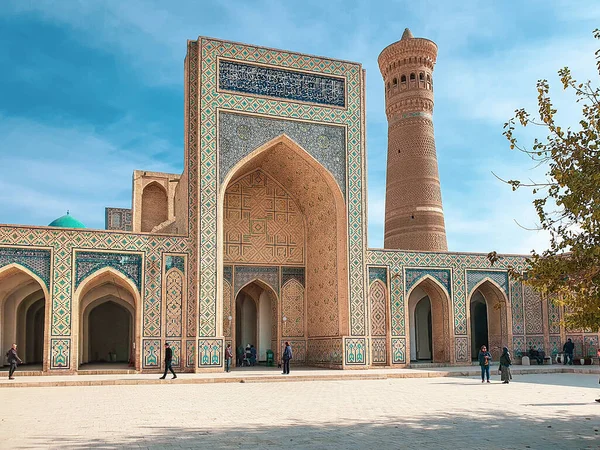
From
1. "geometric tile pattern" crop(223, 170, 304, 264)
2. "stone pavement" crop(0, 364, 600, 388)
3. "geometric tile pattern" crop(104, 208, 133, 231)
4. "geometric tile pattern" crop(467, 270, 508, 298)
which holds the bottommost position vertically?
"stone pavement" crop(0, 364, 600, 388)

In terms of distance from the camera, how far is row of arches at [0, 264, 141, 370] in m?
14.2

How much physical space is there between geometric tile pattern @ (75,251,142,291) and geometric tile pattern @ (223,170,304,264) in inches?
109

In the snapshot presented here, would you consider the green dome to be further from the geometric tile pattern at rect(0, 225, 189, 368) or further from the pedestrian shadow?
the pedestrian shadow

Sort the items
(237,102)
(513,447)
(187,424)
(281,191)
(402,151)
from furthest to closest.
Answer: (402,151) → (281,191) → (237,102) → (187,424) → (513,447)

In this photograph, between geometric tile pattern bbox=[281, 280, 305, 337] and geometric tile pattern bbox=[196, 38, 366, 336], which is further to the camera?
geometric tile pattern bbox=[281, 280, 305, 337]

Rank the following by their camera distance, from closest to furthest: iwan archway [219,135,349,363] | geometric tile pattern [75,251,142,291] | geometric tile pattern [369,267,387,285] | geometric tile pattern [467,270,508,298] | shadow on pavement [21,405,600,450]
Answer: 1. shadow on pavement [21,405,600,450]
2. geometric tile pattern [75,251,142,291]
3. iwan archway [219,135,349,363]
4. geometric tile pattern [369,267,387,285]
5. geometric tile pattern [467,270,508,298]

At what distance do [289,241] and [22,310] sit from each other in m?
7.42

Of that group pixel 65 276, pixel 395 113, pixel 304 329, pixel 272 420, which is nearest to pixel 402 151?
pixel 395 113

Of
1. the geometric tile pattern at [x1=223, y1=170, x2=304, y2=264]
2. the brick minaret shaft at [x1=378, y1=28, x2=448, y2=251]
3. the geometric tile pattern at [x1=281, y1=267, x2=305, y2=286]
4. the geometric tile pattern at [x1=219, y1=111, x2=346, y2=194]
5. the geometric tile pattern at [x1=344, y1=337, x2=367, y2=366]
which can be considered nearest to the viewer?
the geometric tile pattern at [x1=219, y1=111, x2=346, y2=194]

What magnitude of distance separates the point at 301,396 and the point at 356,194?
25.2ft

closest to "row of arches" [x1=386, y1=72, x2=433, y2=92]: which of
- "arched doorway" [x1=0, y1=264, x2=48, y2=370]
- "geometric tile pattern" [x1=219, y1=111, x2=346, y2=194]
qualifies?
"geometric tile pattern" [x1=219, y1=111, x2=346, y2=194]

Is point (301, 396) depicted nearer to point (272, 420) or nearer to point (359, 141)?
point (272, 420)

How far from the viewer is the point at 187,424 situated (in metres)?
6.61

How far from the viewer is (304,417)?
281 inches
